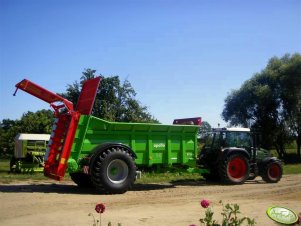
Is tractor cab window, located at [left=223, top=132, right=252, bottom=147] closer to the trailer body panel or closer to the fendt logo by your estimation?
the trailer body panel

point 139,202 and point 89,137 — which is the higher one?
point 89,137

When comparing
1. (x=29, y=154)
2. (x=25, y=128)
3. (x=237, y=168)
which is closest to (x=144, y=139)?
(x=237, y=168)

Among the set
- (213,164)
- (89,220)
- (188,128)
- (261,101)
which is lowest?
(89,220)

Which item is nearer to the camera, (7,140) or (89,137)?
(89,137)

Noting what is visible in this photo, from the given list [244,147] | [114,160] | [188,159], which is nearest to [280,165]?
[244,147]

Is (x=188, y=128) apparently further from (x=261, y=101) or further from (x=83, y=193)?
(x=261, y=101)

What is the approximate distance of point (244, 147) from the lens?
16125 mm

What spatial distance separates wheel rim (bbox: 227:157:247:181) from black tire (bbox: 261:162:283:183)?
1.05 m

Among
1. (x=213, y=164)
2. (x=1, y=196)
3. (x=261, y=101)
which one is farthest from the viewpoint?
(x=261, y=101)

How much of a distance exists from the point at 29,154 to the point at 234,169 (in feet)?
36.7

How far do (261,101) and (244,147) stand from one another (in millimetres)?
21123

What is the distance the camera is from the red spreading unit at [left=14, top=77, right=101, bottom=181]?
12250mm

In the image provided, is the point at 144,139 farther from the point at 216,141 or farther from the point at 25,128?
the point at 25,128

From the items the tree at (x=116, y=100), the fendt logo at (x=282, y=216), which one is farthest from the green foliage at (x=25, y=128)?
the fendt logo at (x=282, y=216)
